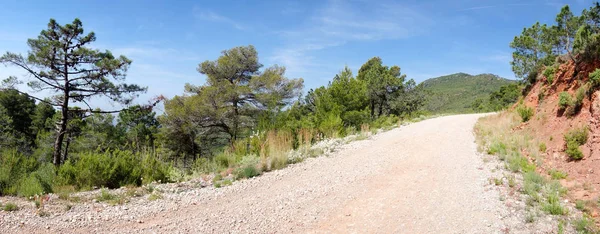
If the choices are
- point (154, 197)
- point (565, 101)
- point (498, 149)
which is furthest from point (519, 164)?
point (154, 197)

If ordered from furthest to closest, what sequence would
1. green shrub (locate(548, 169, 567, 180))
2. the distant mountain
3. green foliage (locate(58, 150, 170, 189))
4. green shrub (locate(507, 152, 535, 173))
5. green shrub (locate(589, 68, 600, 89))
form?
the distant mountain < green shrub (locate(589, 68, 600, 89)) < green shrub (locate(507, 152, 535, 173)) < green foliage (locate(58, 150, 170, 189)) < green shrub (locate(548, 169, 567, 180))

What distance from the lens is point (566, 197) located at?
5.56 m

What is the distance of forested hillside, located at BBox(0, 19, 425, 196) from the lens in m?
7.10

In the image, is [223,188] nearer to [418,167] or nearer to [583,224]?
[418,167]

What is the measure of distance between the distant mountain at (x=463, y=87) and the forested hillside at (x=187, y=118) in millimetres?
30923

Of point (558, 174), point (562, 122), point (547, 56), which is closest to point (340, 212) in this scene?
point (558, 174)

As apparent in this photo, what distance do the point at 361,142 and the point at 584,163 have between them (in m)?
6.07

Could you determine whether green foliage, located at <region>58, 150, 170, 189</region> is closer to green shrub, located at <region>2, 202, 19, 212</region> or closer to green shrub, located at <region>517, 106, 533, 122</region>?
green shrub, located at <region>2, 202, 19, 212</region>

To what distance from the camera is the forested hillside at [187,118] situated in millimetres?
7102

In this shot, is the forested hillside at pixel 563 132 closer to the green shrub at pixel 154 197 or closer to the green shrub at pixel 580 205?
the green shrub at pixel 580 205

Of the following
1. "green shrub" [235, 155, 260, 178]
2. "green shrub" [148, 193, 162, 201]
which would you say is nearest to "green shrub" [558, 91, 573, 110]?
"green shrub" [235, 155, 260, 178]

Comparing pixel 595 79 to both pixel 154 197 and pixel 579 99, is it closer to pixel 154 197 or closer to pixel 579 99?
pixel 579 99

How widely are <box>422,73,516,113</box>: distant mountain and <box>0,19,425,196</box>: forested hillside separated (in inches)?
1217

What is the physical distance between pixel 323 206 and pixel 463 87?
97326 millimetres
